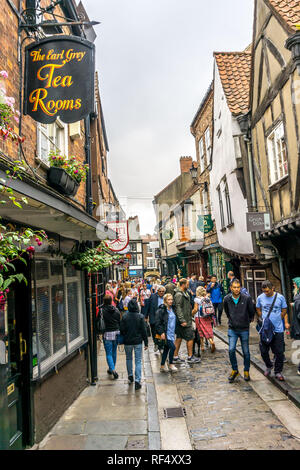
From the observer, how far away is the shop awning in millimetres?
3011

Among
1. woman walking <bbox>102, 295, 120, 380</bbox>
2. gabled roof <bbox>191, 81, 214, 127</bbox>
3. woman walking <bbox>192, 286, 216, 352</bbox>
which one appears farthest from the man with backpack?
gabled roof <bbox>191, 81, 214, 127</bbox>

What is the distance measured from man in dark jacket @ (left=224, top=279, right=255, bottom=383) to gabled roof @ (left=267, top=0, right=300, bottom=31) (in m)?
5.97

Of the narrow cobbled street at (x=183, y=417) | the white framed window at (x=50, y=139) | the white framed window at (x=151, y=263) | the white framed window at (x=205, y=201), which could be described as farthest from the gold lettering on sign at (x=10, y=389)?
the white framed window at (x=151, y=263)

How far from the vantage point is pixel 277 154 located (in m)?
9.01

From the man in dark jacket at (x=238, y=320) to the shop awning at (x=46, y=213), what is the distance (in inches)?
106

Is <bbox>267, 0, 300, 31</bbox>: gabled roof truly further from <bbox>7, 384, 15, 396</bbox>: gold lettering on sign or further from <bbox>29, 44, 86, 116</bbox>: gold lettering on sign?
<bbox>7, 384, 15, 396</bbox>: gold lettering on sign

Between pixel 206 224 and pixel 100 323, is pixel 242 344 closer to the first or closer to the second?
pixel 100 323

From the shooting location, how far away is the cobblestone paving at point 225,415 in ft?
13.9

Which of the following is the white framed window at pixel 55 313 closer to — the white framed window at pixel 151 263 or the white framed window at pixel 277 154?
the white framed window at pixel 277 154

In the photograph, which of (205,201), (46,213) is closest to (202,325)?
(46,213)

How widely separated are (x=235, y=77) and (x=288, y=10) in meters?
4.94

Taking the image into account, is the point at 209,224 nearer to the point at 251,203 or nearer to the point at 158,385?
the point at 251,203
